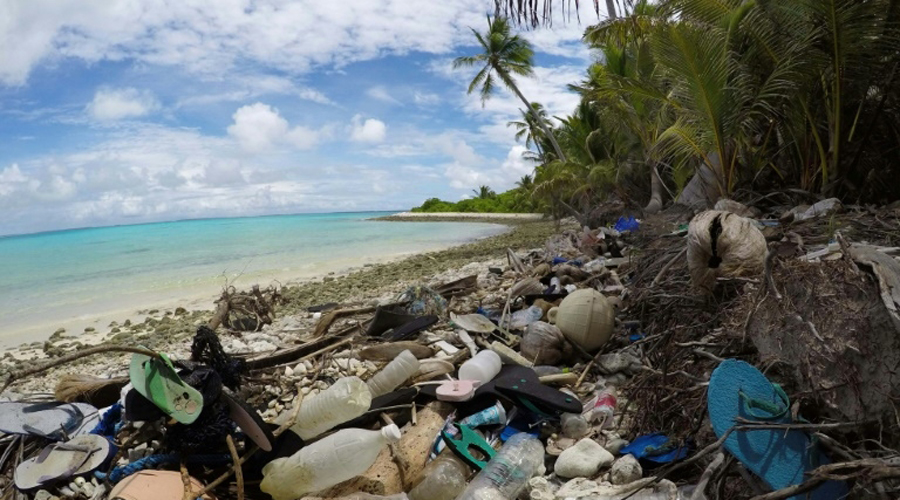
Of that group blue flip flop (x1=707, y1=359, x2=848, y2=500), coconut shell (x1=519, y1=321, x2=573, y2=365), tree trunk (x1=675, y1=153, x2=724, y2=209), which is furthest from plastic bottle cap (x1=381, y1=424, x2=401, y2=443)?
tree trunk (x1=675, y1=153, x2=724, y2=209)

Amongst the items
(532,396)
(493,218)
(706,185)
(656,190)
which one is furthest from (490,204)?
(532,396)

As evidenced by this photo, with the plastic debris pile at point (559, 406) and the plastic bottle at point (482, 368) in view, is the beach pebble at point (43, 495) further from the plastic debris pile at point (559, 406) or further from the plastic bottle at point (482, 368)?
the plastic bottle at point (482, 368)

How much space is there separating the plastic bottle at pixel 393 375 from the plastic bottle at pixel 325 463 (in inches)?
26.0

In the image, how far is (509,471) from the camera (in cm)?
236

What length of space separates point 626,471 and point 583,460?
0.21 metres

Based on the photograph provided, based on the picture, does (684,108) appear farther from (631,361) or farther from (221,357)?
(221,357)

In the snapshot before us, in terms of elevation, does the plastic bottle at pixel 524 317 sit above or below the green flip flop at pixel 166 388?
below

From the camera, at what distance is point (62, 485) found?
242cm

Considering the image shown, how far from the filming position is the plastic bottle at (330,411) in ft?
8.73

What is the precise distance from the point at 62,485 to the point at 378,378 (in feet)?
5.16

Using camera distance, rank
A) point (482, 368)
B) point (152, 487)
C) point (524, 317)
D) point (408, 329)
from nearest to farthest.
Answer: point (152, 487)
point (482, 368)
point (408, 329)
point (524, 317)

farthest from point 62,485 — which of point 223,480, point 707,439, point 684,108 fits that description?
point 684,108

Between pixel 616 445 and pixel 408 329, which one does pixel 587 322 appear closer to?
pixel 616 445

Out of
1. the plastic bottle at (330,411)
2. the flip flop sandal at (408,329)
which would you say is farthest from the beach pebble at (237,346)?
the plastic bottle at (330,411)
